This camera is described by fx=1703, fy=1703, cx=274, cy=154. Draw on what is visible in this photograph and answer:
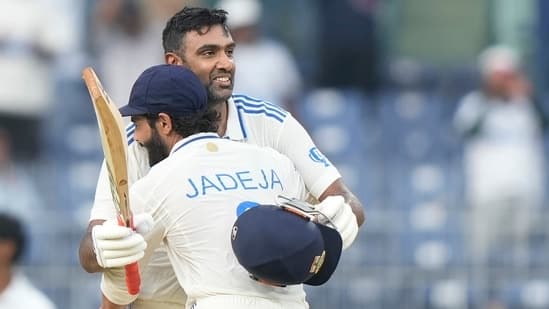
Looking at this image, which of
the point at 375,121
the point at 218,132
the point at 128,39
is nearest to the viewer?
the point at 218,132

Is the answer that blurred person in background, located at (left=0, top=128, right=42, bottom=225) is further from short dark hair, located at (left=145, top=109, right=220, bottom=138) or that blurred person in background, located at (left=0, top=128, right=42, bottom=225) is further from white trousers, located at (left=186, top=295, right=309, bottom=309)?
white trousers, located at (left=186, top=295, right=309, bottom=309)

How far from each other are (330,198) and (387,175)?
23.8 ft

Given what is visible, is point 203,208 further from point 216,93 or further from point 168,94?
point 216,93

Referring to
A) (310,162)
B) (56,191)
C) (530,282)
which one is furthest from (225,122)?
(56,191)

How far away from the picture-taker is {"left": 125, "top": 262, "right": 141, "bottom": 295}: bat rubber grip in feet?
18.7

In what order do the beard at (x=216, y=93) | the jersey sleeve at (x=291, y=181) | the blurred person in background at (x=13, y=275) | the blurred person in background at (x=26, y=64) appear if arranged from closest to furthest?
1. the jersey sleeve at (x=291, y=181)
2. the beard at (x=216, y=93)
3. the blurred person in background at (x=13, y=275)
4. the blurred person in background at (x=26, y=64)

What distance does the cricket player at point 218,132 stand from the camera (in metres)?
6.12

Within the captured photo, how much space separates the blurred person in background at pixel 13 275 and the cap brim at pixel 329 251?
2.38 metres

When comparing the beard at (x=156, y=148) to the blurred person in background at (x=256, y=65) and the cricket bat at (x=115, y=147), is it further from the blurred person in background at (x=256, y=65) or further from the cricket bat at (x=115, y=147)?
the blurred person in background at (x=256, y=65)

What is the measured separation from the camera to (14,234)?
8.16 m

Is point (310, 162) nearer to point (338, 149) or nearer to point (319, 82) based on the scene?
point (338, 149)

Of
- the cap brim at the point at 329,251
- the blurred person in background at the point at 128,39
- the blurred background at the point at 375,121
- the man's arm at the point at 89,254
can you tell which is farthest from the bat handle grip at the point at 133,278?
the blurred person in background at the point at 128,39

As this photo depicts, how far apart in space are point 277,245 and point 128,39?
25.1ft

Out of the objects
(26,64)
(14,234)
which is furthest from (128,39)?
(14,234)
